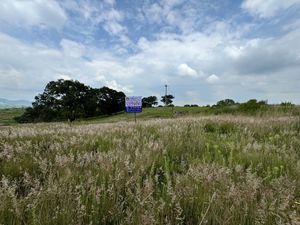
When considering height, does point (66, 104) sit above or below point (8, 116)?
above

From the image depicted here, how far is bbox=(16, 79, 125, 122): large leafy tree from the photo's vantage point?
74.6 meters

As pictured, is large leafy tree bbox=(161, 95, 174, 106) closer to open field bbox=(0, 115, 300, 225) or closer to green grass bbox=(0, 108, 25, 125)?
green grass bbox=(0, 108, 25, 125)

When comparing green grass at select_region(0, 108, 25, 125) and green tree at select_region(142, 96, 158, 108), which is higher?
green tree at select_region(142, 96, 158, 108)

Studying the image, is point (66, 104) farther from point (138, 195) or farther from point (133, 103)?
point (138, 195)

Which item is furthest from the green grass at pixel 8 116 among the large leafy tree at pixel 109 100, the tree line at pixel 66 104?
the large leafy tree at pixel 109 100

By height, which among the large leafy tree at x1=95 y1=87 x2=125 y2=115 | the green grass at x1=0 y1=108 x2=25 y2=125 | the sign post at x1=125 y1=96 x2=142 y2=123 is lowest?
the green grass at x1=0 y1=108 x2=25 y2=125

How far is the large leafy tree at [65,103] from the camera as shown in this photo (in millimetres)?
74581

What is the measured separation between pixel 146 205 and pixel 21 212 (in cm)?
100

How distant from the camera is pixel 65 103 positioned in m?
77.3

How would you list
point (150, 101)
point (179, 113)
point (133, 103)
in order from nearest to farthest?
point (133, 103), point (179, 113), point (150, 101)

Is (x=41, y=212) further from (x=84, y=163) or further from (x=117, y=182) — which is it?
(x=84, y=163)

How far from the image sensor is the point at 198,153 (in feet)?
15.9

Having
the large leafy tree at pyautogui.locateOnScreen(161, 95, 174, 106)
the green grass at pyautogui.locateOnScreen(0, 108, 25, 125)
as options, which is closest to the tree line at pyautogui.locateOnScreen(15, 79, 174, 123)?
the green grass at pyautogui.locateOnScreen(0, 108, 25, 125)

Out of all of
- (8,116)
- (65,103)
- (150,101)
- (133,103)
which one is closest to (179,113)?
(133,103)
